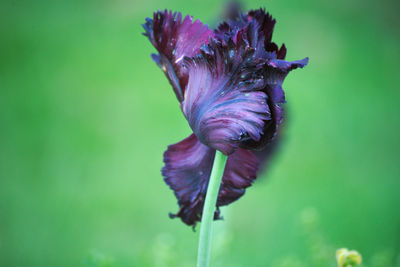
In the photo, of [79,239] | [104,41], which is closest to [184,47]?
[79,239]

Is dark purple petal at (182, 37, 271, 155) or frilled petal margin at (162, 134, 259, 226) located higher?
dark purple petal at (182, 37, 271, 155)

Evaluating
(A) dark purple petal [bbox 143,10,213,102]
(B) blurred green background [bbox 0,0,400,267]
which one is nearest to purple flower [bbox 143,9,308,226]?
(A) dark purple petal [bbox 143,10,213,102]

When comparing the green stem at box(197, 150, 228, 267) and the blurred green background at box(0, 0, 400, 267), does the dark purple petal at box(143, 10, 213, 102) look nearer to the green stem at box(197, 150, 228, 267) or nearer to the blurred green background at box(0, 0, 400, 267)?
the green stem at box(197, 150, 228, 267)

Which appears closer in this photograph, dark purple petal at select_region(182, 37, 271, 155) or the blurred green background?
dark purple petal at select_region(182, 37, 271, 155)

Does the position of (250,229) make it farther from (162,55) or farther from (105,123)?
(162,55)

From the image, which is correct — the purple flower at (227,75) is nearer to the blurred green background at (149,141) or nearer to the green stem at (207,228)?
the green stem at (207,228)

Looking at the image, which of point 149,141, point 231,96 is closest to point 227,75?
point 231,96

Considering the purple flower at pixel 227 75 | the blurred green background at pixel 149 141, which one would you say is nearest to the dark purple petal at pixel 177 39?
the purple flower at pixel 227 75
